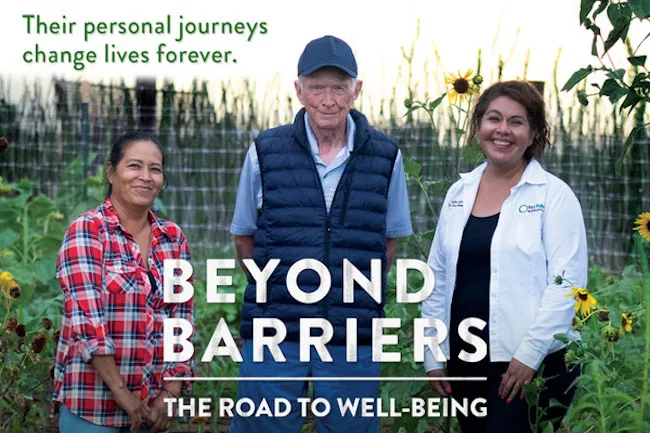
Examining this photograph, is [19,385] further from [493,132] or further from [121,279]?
[493,132]

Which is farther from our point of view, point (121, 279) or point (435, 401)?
point (435, 401)

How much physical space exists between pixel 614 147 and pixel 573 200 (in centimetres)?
460

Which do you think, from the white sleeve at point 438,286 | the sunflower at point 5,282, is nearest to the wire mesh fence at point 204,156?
the sunflower at point 5,282

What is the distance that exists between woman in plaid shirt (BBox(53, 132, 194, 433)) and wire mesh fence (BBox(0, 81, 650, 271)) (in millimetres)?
4130

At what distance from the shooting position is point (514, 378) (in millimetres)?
2473

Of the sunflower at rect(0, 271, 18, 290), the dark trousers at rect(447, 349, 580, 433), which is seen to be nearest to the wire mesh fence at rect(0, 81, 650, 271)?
the sunflower at rect(0, 271, 18, 290)

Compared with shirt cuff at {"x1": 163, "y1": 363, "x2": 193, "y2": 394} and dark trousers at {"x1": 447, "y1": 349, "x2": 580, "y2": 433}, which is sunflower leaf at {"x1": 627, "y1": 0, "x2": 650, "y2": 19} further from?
shirt cuff at {"x1": 163, "y1": 363, "x2": 193, "y2": 394}

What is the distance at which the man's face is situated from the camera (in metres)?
2.62

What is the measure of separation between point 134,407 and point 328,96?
0.90 metres

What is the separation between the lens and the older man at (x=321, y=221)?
264cm

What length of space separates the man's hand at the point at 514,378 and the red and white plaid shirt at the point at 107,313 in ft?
2.64

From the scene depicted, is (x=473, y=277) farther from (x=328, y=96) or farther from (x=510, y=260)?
(x=328, y=96)

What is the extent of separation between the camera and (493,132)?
8.24ft

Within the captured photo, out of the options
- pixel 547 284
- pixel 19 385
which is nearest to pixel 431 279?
pixel 547 284
